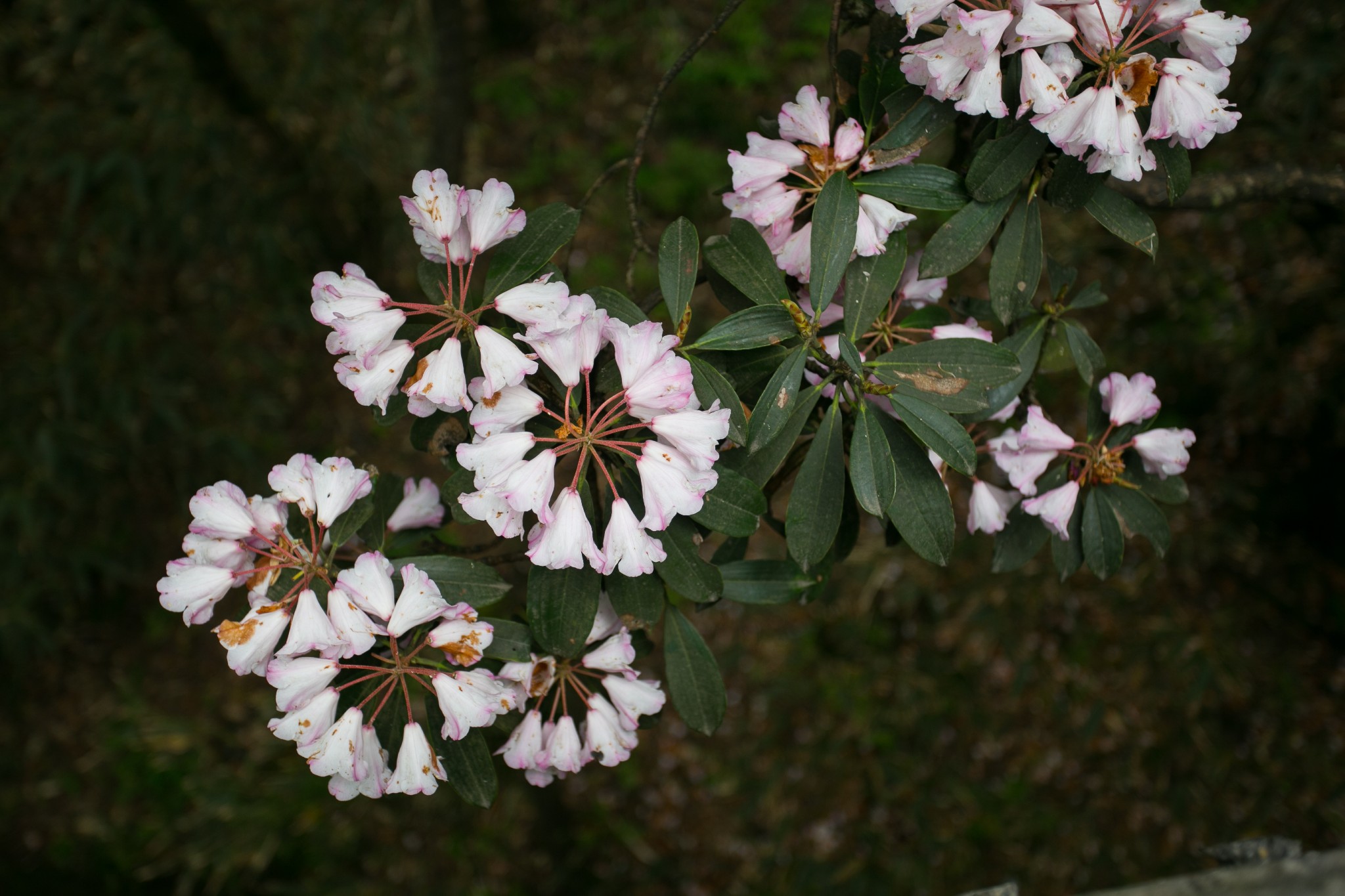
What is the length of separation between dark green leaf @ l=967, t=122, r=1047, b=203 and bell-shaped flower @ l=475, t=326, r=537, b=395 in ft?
1.48

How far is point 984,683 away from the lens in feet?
7.45

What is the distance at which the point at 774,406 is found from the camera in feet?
2.39

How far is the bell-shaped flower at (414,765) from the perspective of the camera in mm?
730

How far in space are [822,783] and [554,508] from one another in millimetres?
1906

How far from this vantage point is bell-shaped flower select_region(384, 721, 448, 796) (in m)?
0.73

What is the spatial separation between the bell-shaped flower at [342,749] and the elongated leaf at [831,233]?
0.55 meters

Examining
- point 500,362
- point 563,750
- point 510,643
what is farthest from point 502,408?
point 563,750

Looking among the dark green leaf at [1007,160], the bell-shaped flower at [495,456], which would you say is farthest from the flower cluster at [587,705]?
the dark green leaf at [1007,160]

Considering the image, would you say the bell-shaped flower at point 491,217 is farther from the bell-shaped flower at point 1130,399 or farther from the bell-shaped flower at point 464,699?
the bell-shaped flower at point 1130,399

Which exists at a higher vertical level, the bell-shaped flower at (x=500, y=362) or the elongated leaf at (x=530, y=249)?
the elongated leaf at (x=530, y=249)

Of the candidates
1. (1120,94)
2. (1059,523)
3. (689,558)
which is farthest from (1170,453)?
(689,558)

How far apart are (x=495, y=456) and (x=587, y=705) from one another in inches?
12.5

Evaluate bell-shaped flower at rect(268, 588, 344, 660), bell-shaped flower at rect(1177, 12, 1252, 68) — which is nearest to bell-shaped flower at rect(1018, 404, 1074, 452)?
bell-shaped flower at rect(1177, 12, 1252, 68)

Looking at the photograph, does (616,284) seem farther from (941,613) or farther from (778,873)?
(778,873)
